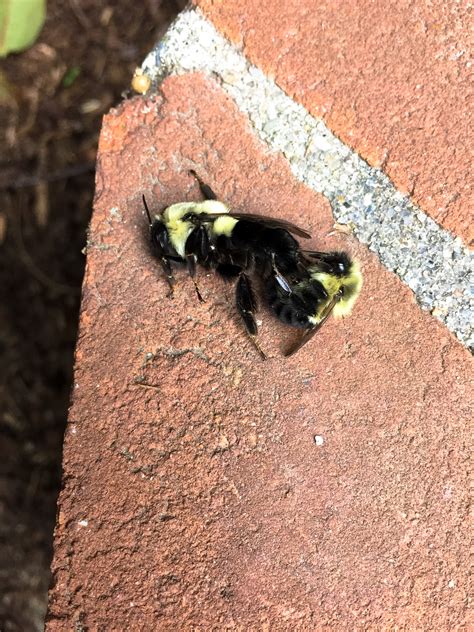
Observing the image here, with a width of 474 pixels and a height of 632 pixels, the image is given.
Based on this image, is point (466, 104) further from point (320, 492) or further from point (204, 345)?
point (320, 492)

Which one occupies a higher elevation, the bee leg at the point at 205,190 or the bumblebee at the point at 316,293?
the bee leg at the point at 205,190

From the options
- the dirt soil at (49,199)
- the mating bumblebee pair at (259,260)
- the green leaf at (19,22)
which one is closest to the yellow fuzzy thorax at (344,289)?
the mating bumblebee pair at (259,260)

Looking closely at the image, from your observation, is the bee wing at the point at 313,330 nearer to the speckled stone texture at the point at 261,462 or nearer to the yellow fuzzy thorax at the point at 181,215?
the speckled stone texture at the point at 261,462

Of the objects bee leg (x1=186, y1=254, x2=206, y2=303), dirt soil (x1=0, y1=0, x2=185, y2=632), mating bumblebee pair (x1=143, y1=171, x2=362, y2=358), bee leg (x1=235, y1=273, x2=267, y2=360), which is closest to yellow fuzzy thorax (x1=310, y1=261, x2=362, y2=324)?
mating bumblebee pair (x1=143, y1=171, x2=362, y2=358)

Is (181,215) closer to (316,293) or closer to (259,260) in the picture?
(259,260)

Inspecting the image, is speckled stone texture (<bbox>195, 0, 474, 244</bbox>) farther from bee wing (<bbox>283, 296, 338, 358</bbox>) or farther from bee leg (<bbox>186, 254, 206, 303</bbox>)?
bee leg (<bbox>186, 254, 206, 303</bbox>)

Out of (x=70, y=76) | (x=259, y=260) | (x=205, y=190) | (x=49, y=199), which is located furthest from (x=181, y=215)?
(x=70, y=76)
